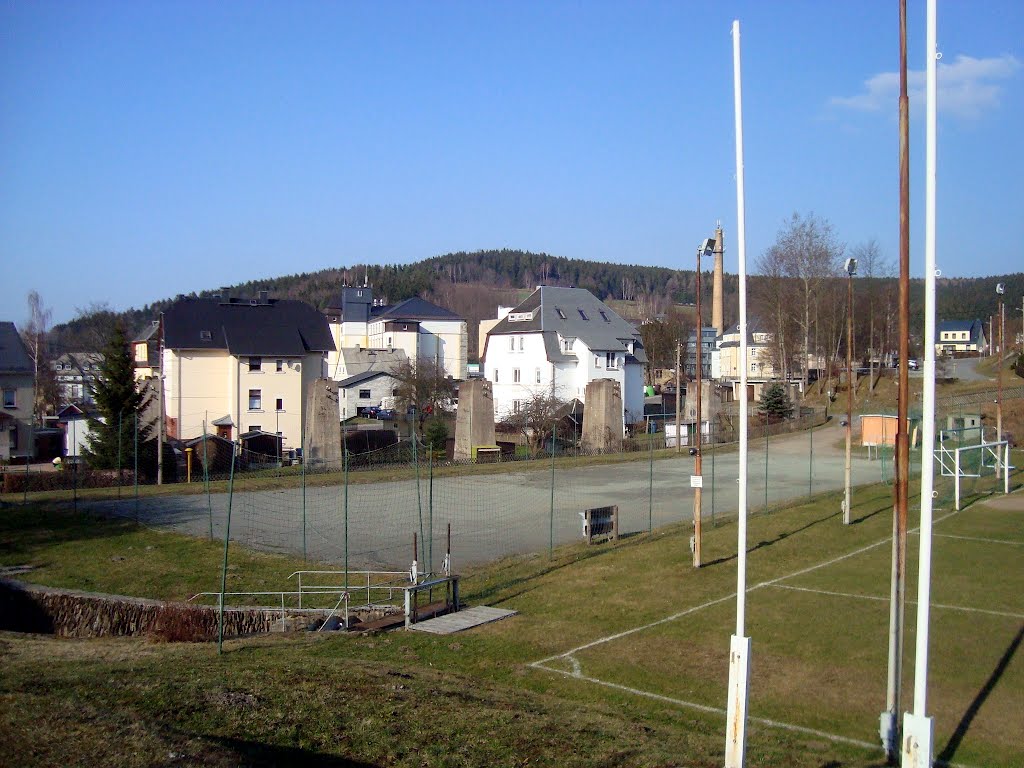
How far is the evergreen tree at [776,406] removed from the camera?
47.5 m

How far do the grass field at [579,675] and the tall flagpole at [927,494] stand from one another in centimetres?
112

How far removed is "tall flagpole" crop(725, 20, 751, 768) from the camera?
588 cm

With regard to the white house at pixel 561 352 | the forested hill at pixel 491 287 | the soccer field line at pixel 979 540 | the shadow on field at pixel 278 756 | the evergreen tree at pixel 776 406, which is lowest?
the soccer field line at pixel 979 540

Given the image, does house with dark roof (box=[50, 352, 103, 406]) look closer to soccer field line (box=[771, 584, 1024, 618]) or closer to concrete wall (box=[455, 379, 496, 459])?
concrete wall (box=[455, 379, 496, 459])

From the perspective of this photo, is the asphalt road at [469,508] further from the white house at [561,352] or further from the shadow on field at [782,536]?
the white house at [561,352]

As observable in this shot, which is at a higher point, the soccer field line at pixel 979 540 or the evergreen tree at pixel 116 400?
the evergreen tree at pixel 116 400

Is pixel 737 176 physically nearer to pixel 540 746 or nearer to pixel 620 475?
pixel 540 746

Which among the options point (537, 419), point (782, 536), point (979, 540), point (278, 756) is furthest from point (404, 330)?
point (278, 756)

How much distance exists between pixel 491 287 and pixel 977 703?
167545 mm

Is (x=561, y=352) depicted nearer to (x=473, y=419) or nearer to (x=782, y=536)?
(x=473, y=419)

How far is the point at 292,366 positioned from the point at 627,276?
150905mm

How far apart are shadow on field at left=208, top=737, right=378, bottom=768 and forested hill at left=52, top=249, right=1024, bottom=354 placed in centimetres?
8277

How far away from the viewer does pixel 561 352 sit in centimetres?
6059

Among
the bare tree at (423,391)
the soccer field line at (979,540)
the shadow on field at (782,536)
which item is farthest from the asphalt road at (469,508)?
the bare tree at (423,391)
